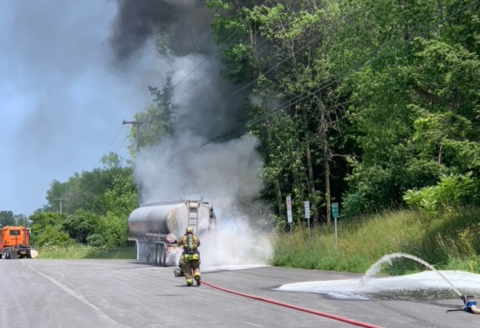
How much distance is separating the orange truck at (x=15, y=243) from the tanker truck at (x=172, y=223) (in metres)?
31.6

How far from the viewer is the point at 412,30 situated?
2752cm

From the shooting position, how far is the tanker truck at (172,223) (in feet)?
108

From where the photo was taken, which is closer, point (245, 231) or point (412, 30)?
point (412, 30)

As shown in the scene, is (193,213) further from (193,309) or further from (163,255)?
(193,309)

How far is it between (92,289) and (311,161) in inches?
985

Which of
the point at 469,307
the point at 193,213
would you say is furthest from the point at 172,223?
the point at 469,307

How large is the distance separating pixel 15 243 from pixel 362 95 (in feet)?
146

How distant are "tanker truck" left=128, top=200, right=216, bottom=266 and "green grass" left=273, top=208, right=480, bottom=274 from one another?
12.4 ft

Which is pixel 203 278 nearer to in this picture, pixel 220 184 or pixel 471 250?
pixel 471 250

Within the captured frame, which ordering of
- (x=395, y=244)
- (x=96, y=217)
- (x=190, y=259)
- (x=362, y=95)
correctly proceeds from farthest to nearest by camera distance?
1. (x=96, y=217)
2. (x=362, y=95)
3. (x=395, y=244)
4. (x=190, y=259)

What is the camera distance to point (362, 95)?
31.1 m

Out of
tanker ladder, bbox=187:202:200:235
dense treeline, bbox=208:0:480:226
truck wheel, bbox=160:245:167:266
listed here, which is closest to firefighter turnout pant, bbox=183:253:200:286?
dense treeline, bbox=208:0:480:226

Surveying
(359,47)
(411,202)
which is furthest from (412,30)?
(411,202)

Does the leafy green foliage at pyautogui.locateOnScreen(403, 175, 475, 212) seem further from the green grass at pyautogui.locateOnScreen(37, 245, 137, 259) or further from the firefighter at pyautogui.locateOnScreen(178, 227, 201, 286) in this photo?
the green grass at pyautogui.locateOnScreen(37, 245, 137, 259)
